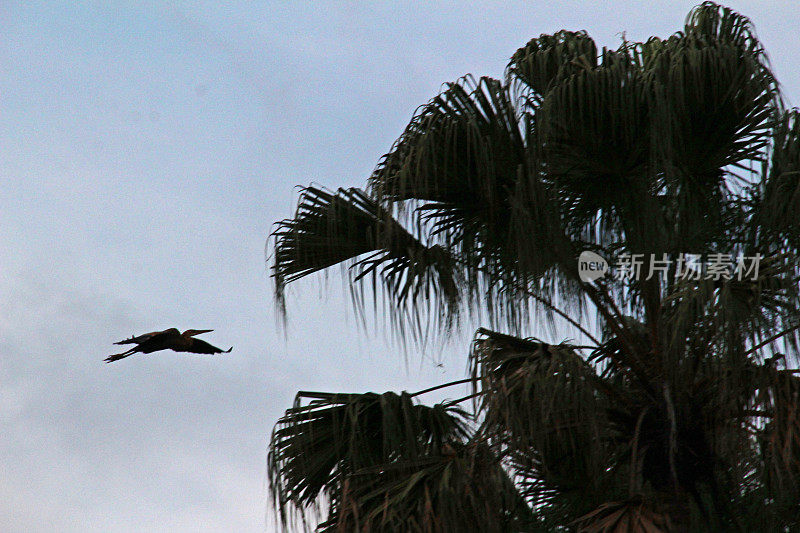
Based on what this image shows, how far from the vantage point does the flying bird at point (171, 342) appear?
20.0 ft

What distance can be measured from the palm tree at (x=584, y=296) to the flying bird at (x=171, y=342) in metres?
0.69

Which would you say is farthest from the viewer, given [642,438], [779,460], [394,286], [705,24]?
[705,24]

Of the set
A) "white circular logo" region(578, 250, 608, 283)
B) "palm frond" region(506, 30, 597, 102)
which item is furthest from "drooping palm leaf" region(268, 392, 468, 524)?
"palm frond" region(506, 30, 597, 102)

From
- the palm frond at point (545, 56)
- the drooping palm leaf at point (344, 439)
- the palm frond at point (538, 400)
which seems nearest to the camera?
the palm frond at point (538, 400)

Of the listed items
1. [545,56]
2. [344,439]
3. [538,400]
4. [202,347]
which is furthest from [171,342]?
[545,56]

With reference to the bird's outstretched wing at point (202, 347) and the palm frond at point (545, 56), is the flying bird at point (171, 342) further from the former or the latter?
the palm frond at point (545, 56)

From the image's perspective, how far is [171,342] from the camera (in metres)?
6.22

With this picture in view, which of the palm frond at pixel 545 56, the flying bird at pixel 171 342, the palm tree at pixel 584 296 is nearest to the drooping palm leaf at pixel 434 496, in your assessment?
the palm tree at pixel 584 296

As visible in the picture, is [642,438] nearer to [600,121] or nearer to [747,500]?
[747,500]

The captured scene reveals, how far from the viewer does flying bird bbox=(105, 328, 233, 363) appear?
6082mm

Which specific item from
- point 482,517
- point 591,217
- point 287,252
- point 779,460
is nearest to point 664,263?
point 591,217

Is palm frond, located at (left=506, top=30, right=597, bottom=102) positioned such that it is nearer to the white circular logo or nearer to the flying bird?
the white circular logo

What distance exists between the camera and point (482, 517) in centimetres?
564

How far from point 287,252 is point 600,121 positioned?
2150 mm
